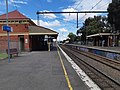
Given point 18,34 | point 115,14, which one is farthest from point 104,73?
point 115,14

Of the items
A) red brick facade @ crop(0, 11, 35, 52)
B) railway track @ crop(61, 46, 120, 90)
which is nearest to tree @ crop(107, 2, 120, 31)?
red brick facade @ crop(0, 11, 35, 52)

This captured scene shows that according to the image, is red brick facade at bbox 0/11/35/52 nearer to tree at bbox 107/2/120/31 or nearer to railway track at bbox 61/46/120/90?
railway track at bbox 61/46/120/90

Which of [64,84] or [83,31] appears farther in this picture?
[83,31]

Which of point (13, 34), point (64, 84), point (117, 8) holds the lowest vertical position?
point (64, 84)

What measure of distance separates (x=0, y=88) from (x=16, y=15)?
41.4 meters

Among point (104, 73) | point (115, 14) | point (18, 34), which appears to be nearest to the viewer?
point (104, 73)

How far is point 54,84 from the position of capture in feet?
34.6

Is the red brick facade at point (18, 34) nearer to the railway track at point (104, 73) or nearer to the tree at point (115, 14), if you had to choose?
the railway track at point (104, 73)

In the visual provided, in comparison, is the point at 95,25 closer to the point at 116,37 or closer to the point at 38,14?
the point at 116,37

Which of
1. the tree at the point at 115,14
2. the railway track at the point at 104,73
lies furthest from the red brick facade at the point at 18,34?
the tree at the point at 115,14

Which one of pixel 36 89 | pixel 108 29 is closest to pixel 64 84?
pixel 36 89

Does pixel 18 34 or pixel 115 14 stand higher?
pixel 115 14

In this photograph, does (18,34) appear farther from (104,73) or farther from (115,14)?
(115,14)

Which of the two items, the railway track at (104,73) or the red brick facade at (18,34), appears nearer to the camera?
the railway track at (104,73)
